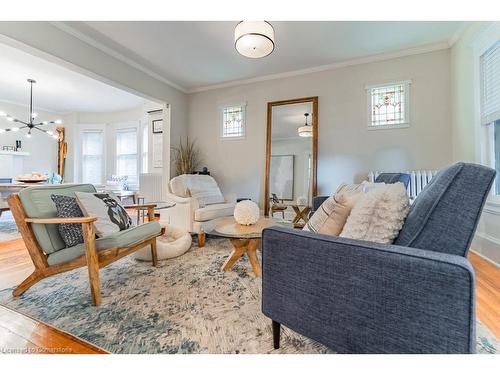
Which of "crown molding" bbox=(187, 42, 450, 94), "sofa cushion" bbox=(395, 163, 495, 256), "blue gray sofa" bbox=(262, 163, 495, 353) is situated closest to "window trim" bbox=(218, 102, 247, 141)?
"crown molding" bbox=(187, 42, 450, 94)

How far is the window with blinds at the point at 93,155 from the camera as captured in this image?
6.68 metres

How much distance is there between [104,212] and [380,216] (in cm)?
192

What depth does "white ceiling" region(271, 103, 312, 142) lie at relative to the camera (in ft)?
13.2

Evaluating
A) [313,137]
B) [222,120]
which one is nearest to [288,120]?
[313,137]

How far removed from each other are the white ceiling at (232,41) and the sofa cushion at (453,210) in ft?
8.68

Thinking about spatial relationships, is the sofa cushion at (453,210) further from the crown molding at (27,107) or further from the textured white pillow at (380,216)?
the crown molding at (27,107)

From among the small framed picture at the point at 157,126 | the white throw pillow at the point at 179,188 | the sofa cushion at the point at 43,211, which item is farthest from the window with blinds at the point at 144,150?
the sofa cushion at the point at 43,211

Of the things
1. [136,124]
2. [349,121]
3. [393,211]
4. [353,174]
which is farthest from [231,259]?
[136,124]

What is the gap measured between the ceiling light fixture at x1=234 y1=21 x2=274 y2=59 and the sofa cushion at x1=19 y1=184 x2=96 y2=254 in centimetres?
218

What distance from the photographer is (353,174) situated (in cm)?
372

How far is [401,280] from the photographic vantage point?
777 millimetres

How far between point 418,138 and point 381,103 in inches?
29.0

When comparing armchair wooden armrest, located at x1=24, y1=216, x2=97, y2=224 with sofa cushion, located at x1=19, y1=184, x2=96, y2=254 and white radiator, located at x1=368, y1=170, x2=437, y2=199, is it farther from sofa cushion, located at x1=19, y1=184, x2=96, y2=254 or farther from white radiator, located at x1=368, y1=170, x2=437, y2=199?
white radiator, located at x1=368, y1=170, x2=437, y2=199

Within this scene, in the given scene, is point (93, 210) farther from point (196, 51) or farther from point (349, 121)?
point (349, 121)
